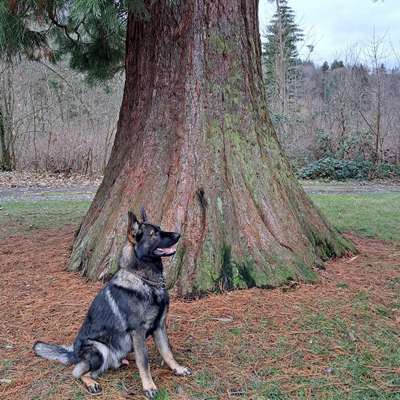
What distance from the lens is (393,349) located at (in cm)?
407

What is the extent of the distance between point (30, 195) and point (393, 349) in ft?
43.7

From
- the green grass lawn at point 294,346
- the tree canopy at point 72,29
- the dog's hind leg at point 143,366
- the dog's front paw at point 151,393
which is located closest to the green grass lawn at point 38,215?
the tree canopy at point 72,29

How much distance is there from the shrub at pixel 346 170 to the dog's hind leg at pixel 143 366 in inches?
697

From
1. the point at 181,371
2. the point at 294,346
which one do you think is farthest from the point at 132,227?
the point at 294,346

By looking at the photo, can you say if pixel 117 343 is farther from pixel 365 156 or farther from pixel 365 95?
pixel 365 95

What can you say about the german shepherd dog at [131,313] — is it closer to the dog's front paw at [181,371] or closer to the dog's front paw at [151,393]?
the dog's front paw at [181,371]

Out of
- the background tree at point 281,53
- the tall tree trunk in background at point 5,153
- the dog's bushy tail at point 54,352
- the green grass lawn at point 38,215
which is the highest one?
the background tree at point 281,53

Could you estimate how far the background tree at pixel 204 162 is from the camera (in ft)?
17.9

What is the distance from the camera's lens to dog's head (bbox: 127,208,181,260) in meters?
3.72

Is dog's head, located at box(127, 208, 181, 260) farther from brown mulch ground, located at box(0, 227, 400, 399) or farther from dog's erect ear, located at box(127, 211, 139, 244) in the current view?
brown mulch ground, located at box(0, 227, 400, 399)

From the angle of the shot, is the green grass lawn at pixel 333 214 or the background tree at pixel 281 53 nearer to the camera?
the green grass lawn at pixel 333 214

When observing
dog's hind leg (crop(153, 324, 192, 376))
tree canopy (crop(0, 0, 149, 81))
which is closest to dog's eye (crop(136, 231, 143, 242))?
dog's hind leg (crop(153, 324, 192, 376))

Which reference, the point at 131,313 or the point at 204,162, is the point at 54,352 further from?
the point at 204,162

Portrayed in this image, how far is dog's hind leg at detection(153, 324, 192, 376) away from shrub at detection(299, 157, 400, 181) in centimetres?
1745
